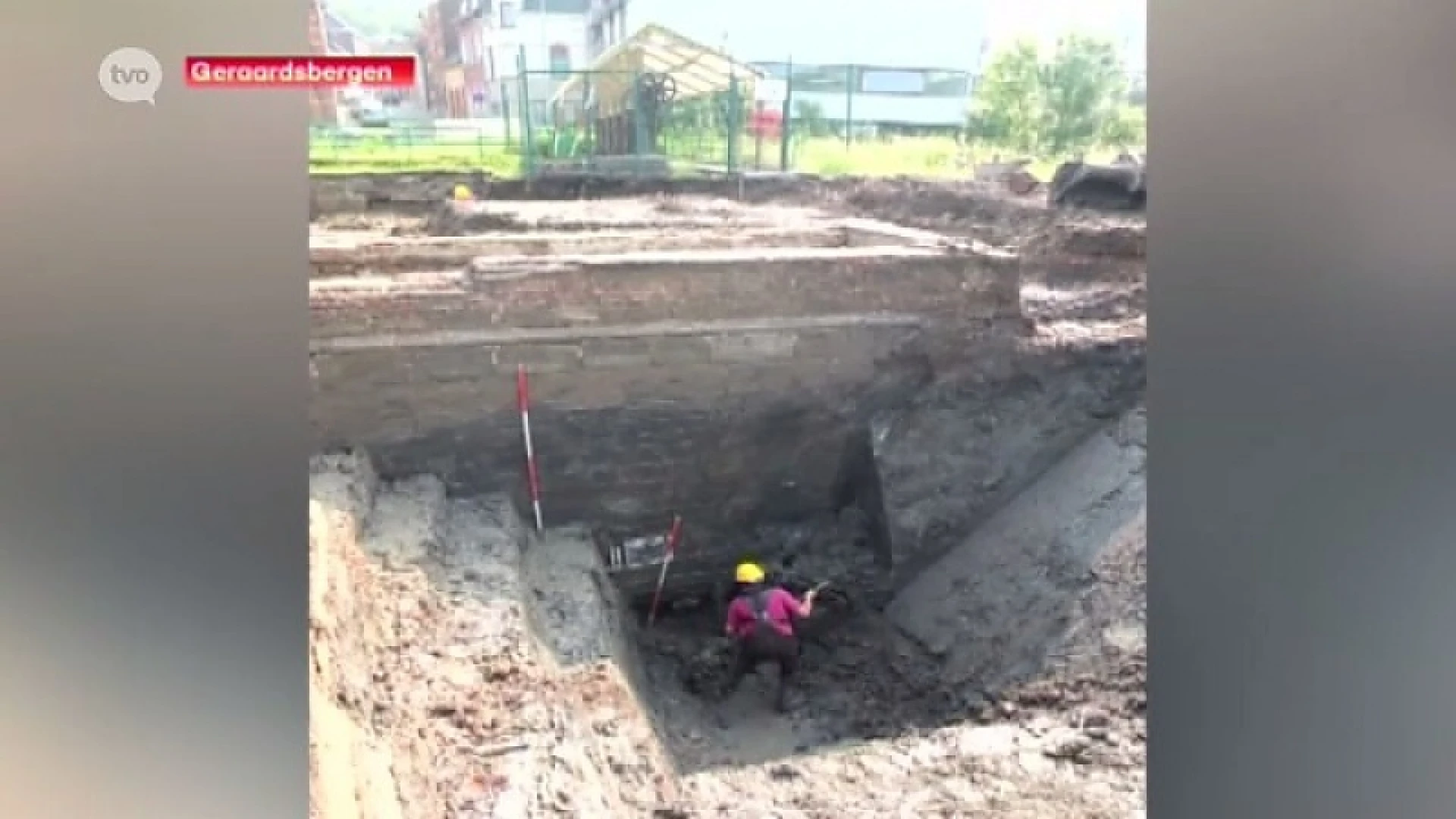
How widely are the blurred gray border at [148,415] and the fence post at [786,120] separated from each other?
1.82ft

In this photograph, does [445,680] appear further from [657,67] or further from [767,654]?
[657,67]

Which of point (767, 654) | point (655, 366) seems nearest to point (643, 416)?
point (655, 366)

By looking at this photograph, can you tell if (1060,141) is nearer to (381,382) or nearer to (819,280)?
(819,280)

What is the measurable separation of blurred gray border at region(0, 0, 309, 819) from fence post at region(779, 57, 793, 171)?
0.55 meters

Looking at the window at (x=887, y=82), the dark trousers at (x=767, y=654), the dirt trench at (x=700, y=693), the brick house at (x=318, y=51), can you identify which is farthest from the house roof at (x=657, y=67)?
the dark trousers at (x=767, y=654)

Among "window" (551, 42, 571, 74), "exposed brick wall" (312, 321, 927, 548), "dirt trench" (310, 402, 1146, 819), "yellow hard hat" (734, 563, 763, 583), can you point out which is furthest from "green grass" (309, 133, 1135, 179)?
"yellow hard hat" (734, 563, 763, 583)

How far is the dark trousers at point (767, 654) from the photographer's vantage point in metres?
1.57

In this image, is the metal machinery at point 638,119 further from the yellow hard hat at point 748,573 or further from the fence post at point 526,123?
the yellow hard hat at point 748,573

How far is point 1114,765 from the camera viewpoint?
159 centimetres

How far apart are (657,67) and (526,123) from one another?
17cm

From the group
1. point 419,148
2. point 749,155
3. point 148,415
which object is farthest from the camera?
point 749,155

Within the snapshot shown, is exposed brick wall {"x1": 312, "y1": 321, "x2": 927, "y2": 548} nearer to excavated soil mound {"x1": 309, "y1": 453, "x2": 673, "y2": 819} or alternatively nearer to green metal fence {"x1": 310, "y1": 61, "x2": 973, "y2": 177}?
excavated soil mound {"x1": 309, "y1": 453, "x2": 673, "y2": 819}

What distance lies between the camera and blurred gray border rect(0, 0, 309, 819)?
126 cm

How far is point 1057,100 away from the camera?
1.53 meters
